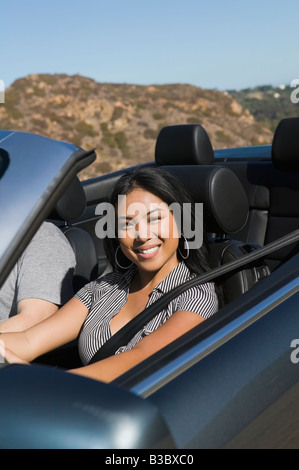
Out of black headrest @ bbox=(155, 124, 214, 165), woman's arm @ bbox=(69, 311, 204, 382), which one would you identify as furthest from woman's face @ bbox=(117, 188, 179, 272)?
black headrest @ bbox=(155, 124, 214, 165)

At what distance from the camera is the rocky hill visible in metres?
37.0

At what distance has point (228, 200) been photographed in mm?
2457

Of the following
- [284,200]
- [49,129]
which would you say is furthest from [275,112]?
[284,200]

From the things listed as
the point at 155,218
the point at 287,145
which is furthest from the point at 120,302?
the point at 287,145

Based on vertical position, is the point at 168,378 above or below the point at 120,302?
above

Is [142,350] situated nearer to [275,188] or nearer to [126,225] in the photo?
[126,225]

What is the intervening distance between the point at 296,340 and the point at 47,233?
49.2 inches

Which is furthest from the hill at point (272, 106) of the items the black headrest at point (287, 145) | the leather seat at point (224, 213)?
the leather seat at point (224, 213)

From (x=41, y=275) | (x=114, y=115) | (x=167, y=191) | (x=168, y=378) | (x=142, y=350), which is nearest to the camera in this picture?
(x=168, y=378)

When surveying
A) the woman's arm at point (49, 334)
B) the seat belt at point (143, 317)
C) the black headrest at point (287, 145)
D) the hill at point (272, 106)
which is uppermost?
the black headrest at point (287, 145)

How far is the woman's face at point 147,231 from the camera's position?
84.7 inches

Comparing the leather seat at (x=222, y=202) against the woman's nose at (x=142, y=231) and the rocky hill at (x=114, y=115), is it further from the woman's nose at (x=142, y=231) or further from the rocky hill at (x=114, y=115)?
the rocky hill at (x=114, y=115)

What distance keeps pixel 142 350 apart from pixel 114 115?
129ft

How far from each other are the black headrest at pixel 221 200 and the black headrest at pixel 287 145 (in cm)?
105
